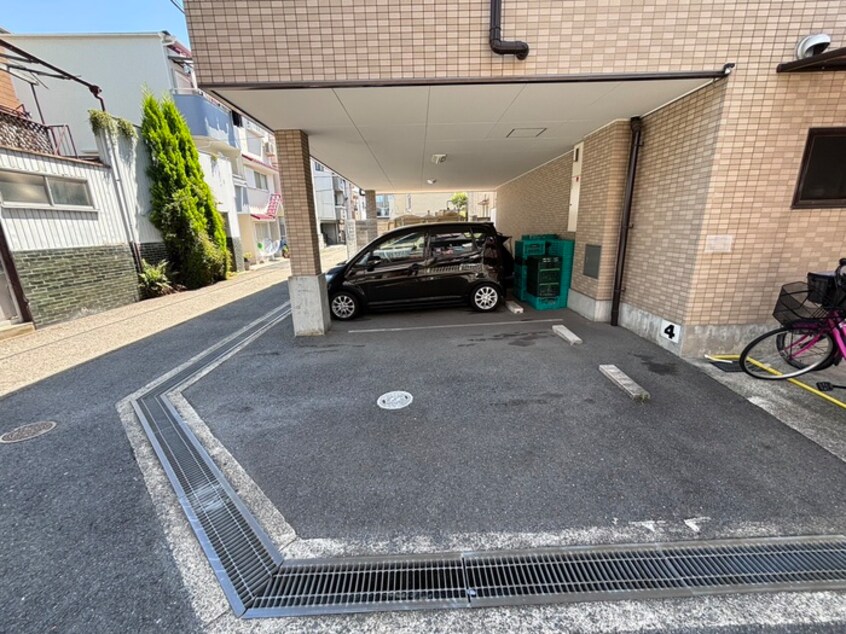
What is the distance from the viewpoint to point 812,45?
3.49 metres

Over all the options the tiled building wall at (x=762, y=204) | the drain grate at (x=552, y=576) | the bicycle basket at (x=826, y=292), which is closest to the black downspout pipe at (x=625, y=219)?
the tiled building wall at (x=762, y=204)

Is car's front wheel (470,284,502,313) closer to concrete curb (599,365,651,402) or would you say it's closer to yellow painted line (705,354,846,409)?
concrete curb (599,365,651,402)

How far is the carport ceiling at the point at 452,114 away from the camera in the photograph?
3887 mm

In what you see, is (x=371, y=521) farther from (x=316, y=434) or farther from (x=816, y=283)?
(x=816, y=283)

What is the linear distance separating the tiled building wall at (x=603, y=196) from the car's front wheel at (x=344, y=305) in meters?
4.16

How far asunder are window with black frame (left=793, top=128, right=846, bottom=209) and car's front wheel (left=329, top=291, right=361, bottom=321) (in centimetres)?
614

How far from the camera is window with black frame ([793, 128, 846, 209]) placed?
3744mm

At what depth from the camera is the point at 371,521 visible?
7.06ft

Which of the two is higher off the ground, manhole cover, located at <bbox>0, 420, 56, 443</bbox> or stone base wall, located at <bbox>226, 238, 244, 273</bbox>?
stone base wall, located at <bbox>226, 238, 244, 273</bbox>

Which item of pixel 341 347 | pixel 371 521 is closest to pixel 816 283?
pixel 371 521

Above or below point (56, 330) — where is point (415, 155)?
above

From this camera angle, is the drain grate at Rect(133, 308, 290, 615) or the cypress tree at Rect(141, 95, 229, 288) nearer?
the drain grate at Rect(133, 308, 290, 615)

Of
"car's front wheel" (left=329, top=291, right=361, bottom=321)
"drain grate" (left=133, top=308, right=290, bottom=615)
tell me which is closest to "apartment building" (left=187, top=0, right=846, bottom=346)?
"car's front wheel" (left=329, top=291, right=361, bottom=321)

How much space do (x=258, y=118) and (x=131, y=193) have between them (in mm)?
6678
